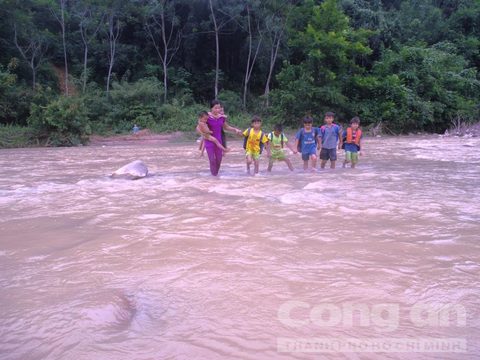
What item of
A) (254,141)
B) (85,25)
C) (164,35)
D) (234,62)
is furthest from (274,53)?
(254,141)

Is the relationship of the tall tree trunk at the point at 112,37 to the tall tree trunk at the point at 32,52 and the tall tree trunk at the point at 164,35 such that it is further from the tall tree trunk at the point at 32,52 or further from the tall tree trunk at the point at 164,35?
the tall tree trunk at the point at 32,52

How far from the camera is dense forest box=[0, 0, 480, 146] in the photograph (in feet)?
84.2

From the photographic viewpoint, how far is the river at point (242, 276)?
246 centimetres

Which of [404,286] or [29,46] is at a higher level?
[29,46]

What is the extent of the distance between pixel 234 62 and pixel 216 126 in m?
25.2

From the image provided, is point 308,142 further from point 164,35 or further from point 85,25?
point 85,25

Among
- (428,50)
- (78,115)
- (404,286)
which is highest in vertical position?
(428,50)

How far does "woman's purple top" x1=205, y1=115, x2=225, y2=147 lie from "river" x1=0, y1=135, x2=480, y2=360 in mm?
2466

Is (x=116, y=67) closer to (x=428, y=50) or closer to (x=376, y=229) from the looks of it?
(x=428, y=50)

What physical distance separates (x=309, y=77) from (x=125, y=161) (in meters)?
15.4

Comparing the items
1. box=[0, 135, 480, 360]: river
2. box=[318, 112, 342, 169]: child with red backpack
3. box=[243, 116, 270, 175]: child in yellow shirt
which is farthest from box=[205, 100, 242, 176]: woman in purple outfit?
box=[0, 135, 480, 360]: river

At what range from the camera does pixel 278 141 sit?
9680 mm

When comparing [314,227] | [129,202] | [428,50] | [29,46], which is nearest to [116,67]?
[29,46]

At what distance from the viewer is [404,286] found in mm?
3123
